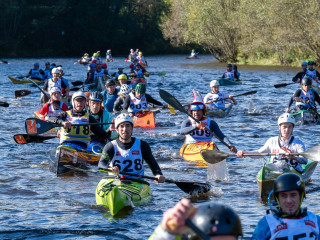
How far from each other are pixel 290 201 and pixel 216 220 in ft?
6.40

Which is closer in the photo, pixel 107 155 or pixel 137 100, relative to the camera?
pixel 107 155

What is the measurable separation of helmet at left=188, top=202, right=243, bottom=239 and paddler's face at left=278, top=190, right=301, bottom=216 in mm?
1753

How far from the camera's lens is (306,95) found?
56.6 feet

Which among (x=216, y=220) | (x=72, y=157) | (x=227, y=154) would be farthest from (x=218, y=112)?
(x=216, y=220)

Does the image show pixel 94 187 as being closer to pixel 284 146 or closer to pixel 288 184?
pixel 284 146

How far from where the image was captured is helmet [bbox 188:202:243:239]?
299cm

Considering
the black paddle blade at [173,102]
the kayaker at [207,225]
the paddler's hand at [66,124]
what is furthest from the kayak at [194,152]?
the kayaker at [207,225]

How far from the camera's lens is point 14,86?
33.2 m

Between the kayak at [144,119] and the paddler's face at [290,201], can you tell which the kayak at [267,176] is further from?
the kayak at [144,119]

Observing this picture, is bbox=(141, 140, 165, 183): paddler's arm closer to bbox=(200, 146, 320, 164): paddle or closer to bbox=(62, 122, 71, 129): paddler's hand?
bbox=(200, 146, 320, 164): paddle

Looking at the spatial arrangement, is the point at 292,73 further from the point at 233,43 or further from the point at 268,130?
the point at 268,130

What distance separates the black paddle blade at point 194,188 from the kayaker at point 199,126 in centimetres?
178

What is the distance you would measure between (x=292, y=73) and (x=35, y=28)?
4689cm

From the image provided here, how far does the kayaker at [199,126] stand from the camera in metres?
11.3
